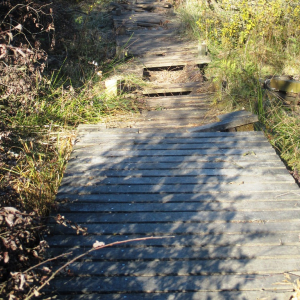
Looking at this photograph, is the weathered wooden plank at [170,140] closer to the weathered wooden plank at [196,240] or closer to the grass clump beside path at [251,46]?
the grass clump beside path at [251,46]

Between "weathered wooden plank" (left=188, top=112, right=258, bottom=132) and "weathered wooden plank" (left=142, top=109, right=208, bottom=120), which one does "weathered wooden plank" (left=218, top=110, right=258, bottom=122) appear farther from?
"weathered wooden plank" (left=142, top=109, right=208, bottom=120)

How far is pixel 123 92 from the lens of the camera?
6156 millimetres

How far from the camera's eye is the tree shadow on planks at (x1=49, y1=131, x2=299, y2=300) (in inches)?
111

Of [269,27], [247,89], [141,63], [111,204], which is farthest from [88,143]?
[269,27]

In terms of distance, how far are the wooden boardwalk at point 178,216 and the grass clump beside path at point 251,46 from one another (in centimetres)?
132

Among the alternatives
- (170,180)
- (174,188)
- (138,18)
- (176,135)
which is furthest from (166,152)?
(138,18)

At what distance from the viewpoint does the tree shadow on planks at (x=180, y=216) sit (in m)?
2.83

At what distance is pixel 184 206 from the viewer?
3.58m

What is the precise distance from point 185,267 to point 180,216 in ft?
1.93

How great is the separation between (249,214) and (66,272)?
1.66 m

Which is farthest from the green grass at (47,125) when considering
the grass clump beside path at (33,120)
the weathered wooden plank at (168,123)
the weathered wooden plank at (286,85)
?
the weathered wooden plank at (286,85)

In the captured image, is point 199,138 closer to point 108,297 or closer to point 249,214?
point 249,214

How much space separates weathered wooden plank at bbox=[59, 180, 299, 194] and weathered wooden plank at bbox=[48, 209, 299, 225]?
0.33 metres

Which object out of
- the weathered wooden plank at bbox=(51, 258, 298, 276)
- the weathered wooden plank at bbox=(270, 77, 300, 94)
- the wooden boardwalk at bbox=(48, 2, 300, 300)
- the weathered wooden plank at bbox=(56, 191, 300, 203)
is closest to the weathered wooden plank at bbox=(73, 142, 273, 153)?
the wooden boardwalk at bbox=(48, 2, 300, 300)
